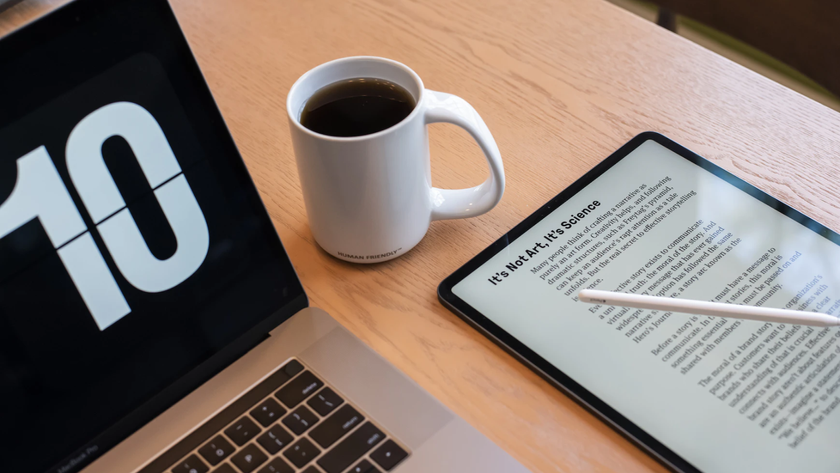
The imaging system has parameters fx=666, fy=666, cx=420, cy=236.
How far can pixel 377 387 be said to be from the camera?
0.47m

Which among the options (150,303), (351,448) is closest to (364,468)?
(351,448)

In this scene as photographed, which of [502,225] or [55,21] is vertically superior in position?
[55,21]

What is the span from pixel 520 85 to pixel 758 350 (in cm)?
37

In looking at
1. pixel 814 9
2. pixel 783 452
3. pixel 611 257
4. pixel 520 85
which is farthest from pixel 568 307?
pixel 814 9

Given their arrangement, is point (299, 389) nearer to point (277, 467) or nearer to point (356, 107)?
point (277, 467)

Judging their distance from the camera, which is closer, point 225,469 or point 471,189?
point 225,469

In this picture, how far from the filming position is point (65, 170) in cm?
40

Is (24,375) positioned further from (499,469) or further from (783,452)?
(783,452)

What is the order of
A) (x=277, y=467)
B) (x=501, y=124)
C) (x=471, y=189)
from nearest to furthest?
(x=277, y=467), (x=471, y=189), (x=501, y=124)

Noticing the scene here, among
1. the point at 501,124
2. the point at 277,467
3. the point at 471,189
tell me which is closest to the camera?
the point at 277,467

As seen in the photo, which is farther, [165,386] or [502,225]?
[502,225]

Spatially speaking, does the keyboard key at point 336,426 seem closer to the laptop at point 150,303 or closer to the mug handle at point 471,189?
the laptop at point 150,303

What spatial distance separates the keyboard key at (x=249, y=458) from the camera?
16.8 inches

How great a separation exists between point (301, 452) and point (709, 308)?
12.0 inches
